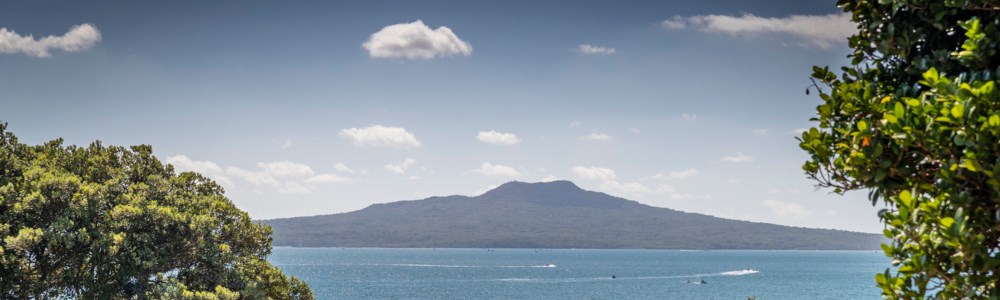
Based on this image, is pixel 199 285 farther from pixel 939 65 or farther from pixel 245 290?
pixel 939 65

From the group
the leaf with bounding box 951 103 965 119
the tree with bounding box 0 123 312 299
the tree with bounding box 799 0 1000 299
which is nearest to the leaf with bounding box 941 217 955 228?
the tree with bounding box 799 0 1000 299

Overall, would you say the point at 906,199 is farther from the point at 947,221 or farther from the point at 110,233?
the point at 110,233

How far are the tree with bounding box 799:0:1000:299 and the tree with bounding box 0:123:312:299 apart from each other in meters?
21.8

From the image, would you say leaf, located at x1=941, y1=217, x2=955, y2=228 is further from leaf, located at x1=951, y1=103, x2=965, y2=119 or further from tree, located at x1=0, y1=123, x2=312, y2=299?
tree, located at x1=0, y1=123, x2=312, y2=299

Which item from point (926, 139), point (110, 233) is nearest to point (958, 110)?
point (926, 139)

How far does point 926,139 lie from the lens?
565 centimetres

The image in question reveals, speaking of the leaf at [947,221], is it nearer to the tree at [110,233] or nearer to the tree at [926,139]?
the tree at [926,139]

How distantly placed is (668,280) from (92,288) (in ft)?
513

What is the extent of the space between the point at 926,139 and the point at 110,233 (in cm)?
2435

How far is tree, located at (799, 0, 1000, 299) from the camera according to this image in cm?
533

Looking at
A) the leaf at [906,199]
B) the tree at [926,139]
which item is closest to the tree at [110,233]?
the tree at [926,139]

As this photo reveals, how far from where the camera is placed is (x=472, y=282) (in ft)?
522

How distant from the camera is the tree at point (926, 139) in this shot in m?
5.33

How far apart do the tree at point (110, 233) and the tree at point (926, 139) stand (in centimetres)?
2184
